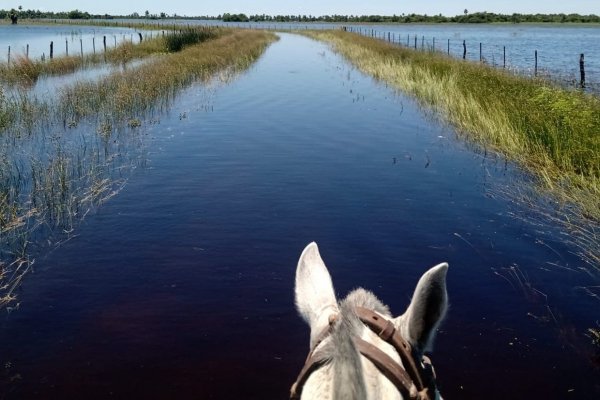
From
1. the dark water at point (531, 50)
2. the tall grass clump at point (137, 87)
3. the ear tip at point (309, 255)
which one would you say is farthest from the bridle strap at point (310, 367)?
the dark water at point (531, 50)

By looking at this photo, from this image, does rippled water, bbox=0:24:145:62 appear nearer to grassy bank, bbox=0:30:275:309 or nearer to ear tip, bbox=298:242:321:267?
grassy bank, bbox=0:30:275:309

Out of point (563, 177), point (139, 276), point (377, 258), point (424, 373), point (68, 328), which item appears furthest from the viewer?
point (563, 177)

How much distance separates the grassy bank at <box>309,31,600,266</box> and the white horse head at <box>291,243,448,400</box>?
5367 mm

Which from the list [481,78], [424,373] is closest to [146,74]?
[481,78]

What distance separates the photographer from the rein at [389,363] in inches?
59.5

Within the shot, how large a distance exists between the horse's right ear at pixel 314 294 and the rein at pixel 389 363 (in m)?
0.14

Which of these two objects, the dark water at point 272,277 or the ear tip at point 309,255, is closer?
the ear tip at point 309,255

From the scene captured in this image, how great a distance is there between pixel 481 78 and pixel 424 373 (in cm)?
1690

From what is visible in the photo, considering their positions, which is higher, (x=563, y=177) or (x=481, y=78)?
(x=481, y=78)

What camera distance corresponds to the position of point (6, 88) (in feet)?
60.7

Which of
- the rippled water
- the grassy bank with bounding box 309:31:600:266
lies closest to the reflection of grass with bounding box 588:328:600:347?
the grassy bank with bounding box 309:31:600:266

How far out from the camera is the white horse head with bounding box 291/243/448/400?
132 cm

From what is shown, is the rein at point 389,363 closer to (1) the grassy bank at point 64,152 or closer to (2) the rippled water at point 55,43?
(1) the grassy bank at point 64,152

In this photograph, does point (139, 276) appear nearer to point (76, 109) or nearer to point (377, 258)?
point (377, 258)
